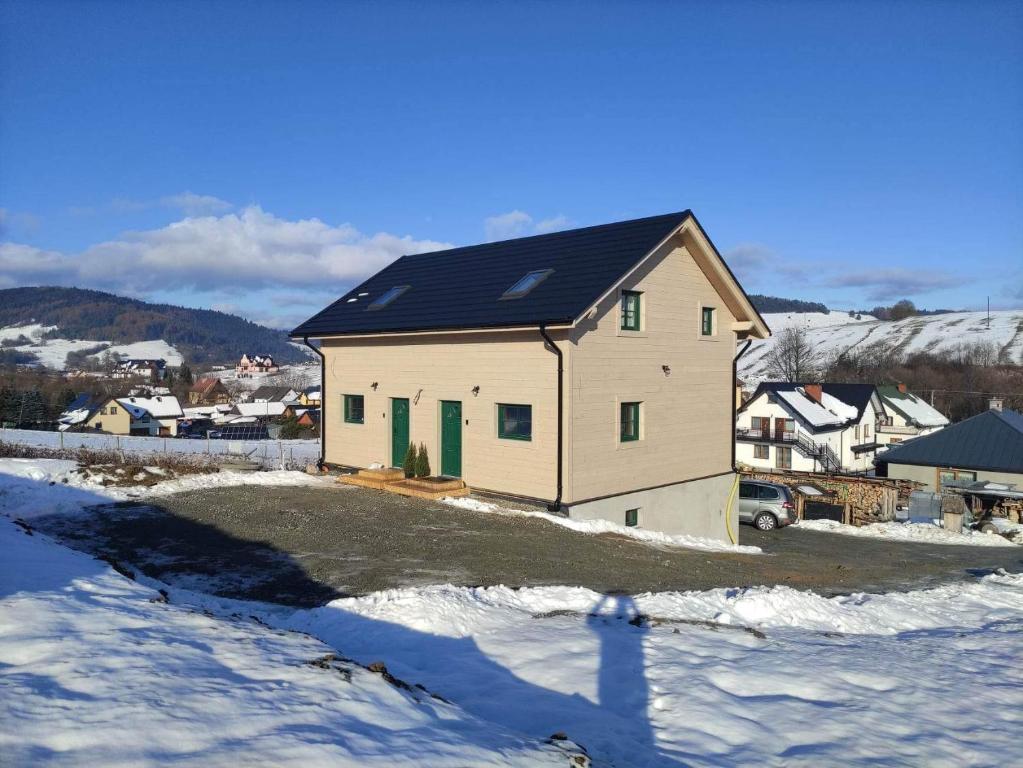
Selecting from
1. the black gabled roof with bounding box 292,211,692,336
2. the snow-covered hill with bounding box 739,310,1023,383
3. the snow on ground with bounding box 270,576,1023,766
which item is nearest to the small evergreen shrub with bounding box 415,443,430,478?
the black gabled roof with bounding box 292,211,692,336

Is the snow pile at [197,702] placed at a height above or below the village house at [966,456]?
above

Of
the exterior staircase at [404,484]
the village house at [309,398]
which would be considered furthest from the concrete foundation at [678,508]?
the village house at [309,398]

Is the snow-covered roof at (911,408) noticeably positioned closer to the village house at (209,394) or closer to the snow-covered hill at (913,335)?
the snow-covered hill at (913,335)

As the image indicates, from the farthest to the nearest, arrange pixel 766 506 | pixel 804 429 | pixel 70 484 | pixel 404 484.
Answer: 1. pixel 804 429
2. pixel 766 506
3. pixel 404 484
4. pixel 70 484

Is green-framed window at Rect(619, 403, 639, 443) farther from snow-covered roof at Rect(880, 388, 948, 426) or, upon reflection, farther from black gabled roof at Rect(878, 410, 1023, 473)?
snow-covered roof at Rect(880, 388, 948, 426)

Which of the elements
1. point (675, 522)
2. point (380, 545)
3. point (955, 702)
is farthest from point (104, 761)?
point (675, 522)

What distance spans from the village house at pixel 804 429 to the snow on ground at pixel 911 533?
23.7 m

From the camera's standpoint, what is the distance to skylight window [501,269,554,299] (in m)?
16.4

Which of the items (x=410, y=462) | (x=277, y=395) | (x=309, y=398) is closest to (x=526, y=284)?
(x=410, y=462)

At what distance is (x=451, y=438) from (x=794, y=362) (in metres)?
104

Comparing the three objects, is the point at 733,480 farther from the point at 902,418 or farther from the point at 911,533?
the point at 902,418

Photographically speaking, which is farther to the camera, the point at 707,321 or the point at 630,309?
the point at 707,321

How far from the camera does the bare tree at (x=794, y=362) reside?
3974 inches

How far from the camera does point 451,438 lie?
55.9ft
